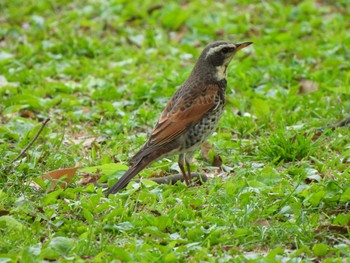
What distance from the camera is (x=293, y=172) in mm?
7469

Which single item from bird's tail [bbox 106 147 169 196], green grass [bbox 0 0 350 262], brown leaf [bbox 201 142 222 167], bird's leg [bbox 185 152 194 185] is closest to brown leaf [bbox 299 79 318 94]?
green grass [bbox 0 0 350 262]

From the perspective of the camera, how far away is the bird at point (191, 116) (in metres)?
7.25

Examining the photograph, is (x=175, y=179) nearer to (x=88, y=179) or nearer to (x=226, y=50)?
(x=88, y=179)

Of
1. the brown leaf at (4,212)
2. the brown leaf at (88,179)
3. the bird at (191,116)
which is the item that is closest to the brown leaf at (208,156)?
the bird at (191,116)

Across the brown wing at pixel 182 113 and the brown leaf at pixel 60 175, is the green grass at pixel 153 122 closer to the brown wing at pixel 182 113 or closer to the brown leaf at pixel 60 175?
the brown leaf at pixel 60 175

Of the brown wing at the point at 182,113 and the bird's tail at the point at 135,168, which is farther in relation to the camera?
the brown wing at the point at 182,113

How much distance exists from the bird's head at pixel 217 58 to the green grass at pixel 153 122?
2.82ft

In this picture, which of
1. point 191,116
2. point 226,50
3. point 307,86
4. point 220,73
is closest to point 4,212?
point 191,116

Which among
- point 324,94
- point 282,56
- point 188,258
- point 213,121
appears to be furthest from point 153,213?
point 282,56

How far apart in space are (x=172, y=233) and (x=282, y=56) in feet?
17.8

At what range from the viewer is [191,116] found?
750cm

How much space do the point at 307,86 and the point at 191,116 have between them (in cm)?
290

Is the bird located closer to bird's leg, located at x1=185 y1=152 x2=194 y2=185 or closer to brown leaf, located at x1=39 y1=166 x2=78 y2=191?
bird's leg, located at x1=185 y1=152 x2=194 y2=185

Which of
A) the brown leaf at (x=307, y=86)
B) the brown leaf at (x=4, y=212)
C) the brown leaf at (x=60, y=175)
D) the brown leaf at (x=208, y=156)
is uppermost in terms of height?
the brown leaf at (x=4, y=212)
